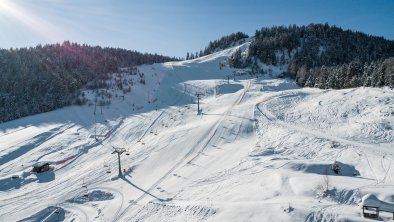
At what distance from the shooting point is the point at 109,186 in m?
38.2

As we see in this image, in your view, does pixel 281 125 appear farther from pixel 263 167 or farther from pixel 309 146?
pixel 263 167

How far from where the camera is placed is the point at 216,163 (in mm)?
40156

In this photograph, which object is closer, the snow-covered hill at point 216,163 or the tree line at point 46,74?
the snow-covered hill at point 216,163

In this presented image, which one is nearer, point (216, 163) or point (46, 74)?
point (216, 163)

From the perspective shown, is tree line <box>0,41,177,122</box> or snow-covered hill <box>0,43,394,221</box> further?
tree line <box>0,41,177,122</box>

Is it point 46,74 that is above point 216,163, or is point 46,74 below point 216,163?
above

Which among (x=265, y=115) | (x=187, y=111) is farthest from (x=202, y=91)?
(x=265, y=115)

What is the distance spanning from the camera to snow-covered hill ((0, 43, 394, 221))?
2481cm

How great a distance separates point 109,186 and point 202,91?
237 feet

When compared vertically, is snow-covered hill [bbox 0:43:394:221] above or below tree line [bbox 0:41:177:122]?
below

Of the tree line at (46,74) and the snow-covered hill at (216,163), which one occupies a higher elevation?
the tree line at (46,74)

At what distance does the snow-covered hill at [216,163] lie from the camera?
24812 millimetres

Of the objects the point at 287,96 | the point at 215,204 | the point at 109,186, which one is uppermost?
the point at 287,96

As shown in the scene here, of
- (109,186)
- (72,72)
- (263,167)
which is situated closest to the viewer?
(263,167)
